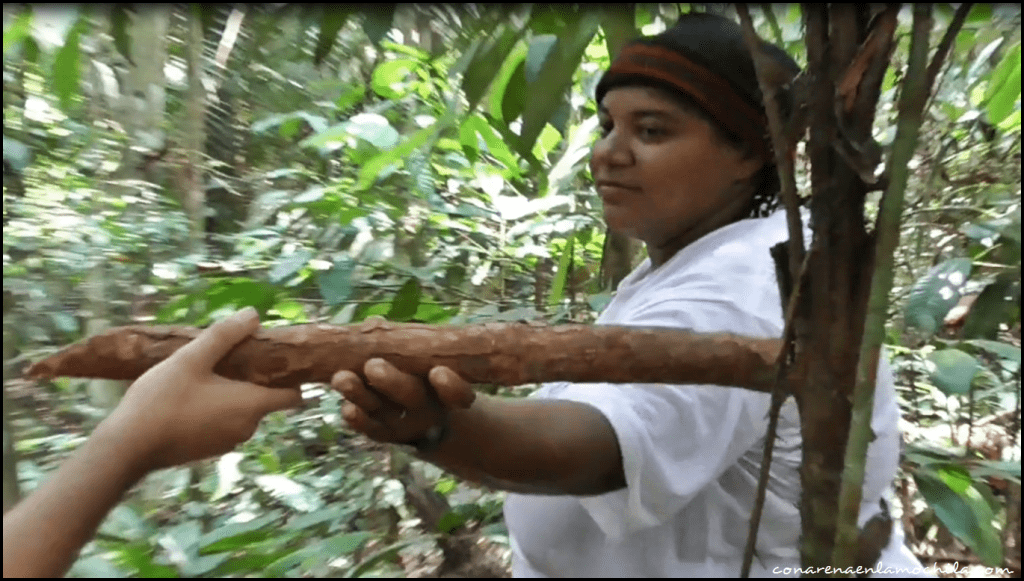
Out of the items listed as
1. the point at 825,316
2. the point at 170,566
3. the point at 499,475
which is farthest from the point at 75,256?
the point at 825,316

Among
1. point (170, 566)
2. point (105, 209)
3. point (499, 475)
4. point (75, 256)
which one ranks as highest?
point (105, 209)

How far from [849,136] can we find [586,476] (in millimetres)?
253

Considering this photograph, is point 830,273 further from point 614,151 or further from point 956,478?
point 956,478

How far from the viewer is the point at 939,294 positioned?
Answer: 69cm

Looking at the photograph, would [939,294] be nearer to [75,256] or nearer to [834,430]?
[834,430]

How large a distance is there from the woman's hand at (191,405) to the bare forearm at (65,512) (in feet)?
0.04

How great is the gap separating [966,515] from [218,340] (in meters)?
0.68

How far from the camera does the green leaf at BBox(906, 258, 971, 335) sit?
679mm

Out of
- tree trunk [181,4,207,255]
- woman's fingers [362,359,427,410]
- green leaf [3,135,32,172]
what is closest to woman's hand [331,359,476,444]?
woman's fingers [362,359,427,410]

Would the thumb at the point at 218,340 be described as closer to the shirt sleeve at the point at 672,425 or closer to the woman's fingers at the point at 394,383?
the woman's fingers at the point at 394,383

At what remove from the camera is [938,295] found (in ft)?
2.25

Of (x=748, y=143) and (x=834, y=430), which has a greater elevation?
(x=748, y=143)

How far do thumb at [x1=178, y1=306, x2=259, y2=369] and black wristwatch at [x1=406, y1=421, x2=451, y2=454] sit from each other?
12 cm

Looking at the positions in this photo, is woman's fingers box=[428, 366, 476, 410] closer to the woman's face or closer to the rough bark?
the rough bark
